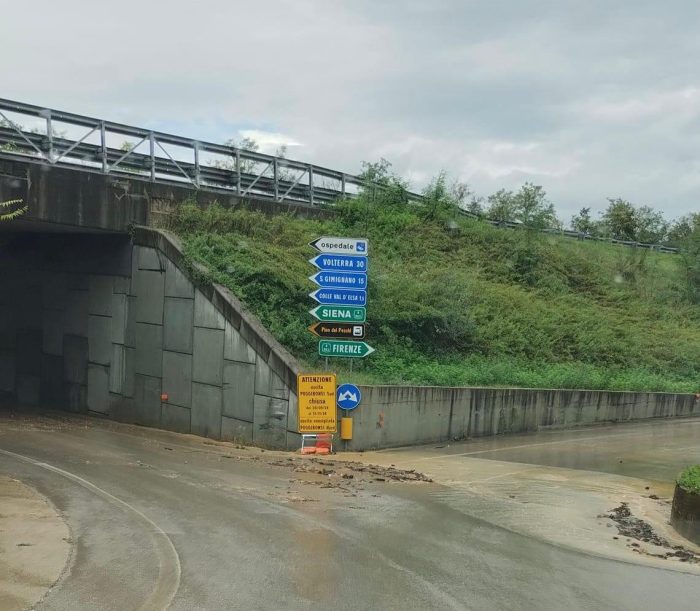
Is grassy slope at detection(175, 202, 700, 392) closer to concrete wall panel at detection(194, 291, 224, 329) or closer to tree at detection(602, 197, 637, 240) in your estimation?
concrete wall panel at detection(194, 291, 224, 329)

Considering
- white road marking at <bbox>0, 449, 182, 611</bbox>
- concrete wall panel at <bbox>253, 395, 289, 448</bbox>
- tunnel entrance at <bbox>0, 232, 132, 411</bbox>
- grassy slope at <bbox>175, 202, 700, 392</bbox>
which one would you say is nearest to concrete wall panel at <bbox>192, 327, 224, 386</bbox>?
grassy slope at <bbox>175, 202, 700, 392</bbox>

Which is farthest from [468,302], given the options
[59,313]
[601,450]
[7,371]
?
[7,371]

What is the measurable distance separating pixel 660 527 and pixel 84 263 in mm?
18033

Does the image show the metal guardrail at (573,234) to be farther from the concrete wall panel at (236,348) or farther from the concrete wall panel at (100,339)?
the concrete wall panel at (236,348)

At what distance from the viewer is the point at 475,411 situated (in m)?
18.9

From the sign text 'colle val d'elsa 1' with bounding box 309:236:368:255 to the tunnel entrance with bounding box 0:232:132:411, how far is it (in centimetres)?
719

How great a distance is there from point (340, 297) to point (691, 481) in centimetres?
873

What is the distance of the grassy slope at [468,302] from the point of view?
1889 cm

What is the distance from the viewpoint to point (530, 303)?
27219 mm

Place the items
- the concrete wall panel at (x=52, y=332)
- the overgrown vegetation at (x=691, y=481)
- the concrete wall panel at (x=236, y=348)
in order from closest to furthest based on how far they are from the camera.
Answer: the overgrown vegetation at (x=691, y=481)
the concrete wall panel at (x=236, y=348)
the concrete wall panel at (x=52, y=332)

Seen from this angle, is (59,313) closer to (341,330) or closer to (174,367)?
(174,367)

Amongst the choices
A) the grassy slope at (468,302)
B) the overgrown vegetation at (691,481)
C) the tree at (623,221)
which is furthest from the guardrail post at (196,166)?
the tree at (623,221)

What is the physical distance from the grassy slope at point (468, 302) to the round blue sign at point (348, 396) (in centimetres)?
85

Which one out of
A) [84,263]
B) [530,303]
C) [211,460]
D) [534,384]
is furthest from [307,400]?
[530,303]
